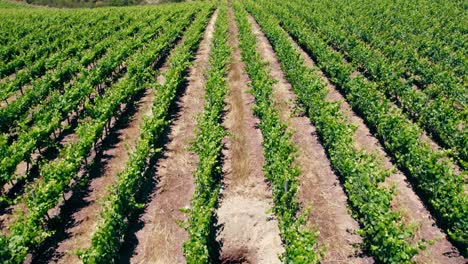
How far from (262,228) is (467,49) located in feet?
73.2

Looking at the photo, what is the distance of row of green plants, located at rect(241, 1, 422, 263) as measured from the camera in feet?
30.7

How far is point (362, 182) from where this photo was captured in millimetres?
11281

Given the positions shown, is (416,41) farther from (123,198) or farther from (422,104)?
(123,198)

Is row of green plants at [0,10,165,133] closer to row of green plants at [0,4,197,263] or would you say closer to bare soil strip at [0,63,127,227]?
bare soil strip at [0,63,127,227]

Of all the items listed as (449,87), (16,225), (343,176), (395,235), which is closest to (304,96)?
(343,176)

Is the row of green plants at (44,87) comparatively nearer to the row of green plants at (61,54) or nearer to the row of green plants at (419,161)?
the row of green plants at (61,54)

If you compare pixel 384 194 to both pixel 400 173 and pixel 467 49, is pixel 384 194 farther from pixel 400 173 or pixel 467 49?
pixel 467 49

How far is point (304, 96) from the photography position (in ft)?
59.0

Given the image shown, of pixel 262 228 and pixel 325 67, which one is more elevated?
pixel 325 67

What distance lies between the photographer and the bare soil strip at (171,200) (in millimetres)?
11141

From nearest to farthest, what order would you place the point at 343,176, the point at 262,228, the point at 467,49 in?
the point at 262,228 → the point at 343,176 → the point at 467,49

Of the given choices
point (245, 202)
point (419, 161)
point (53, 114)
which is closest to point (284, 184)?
point (245, 202)

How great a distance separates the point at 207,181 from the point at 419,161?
7069mm

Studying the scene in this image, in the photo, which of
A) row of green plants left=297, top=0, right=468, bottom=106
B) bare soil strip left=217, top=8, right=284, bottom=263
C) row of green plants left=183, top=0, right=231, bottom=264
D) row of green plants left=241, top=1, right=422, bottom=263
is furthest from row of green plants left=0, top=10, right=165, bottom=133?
row of green plants left=297, top=0, right=468, bottom=106
